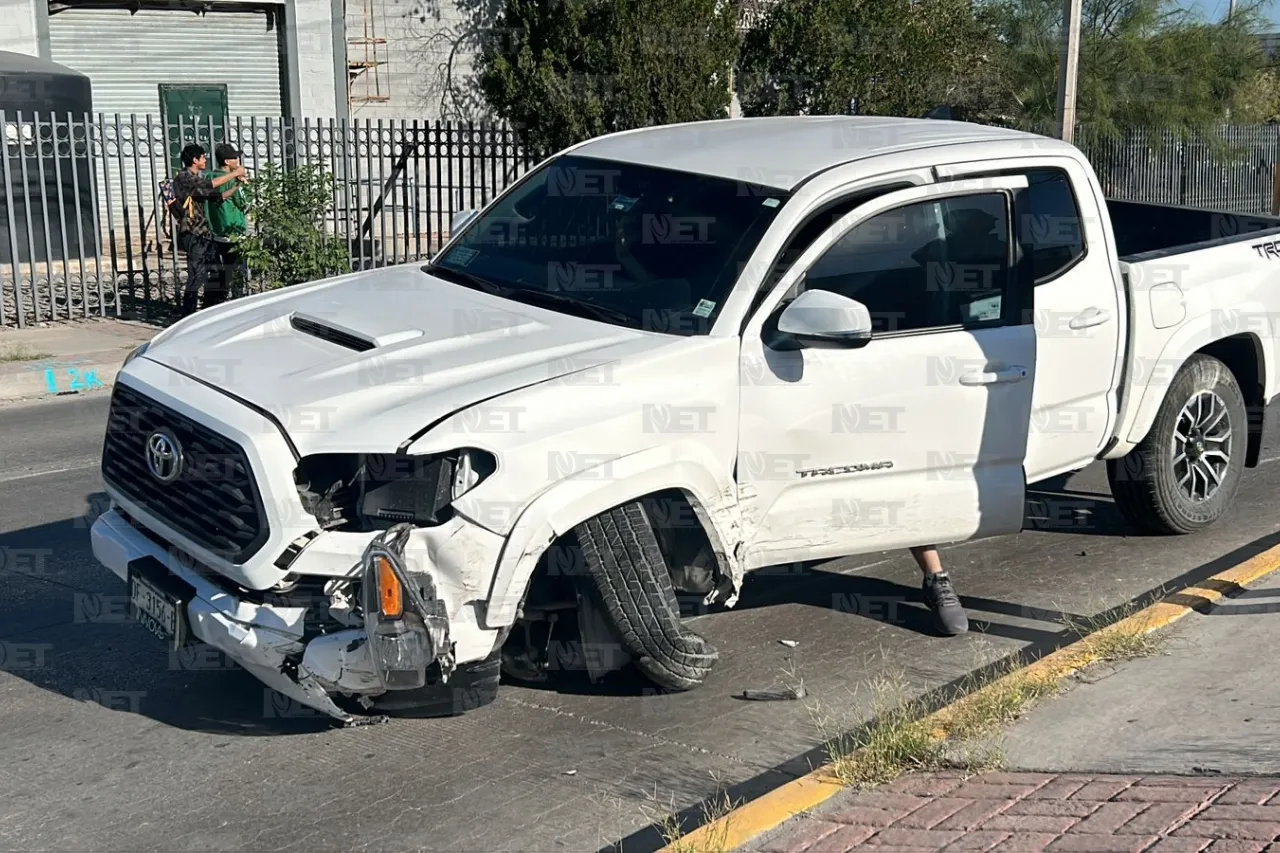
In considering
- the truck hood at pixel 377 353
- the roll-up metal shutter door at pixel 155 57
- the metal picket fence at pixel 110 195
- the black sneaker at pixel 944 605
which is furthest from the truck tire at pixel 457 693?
the roll-up metal shutter door at pixel 155 57

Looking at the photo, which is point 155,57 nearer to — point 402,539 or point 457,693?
point 457,693

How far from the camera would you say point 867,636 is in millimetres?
5805

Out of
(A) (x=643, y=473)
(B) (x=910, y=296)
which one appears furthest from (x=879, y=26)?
(A) (x=643, y=473)

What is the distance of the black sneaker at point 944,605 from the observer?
577 cm

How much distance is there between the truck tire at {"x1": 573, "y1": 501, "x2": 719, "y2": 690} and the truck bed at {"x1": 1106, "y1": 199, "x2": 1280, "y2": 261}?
13.6 feet

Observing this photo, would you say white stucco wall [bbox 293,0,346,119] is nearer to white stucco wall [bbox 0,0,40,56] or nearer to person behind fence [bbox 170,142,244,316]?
white stucco wall [bbox 0,0,40,56]

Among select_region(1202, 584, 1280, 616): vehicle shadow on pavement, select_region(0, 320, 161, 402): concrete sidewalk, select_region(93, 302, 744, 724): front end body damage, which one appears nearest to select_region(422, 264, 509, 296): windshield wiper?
select_region(93, 302, 744, 724): front end body damage

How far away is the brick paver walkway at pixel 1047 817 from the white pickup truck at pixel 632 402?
3.46 ft

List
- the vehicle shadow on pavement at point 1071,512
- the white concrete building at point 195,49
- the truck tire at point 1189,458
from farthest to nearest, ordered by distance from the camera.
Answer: the white concrete building at point 195,49 → the vehicle shadow on pavement at point 1071,512 → the truck tire at point 1189,458

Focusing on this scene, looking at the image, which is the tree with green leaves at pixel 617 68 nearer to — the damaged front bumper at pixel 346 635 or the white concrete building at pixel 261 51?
the white concrete building at pixel 261 51

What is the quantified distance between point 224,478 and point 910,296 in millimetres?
2655

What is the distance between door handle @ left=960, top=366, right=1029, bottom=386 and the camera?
5.51m

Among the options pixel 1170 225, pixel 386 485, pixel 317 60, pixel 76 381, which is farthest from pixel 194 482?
pixel 317 60

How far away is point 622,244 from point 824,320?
0.96 m
